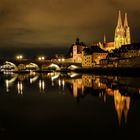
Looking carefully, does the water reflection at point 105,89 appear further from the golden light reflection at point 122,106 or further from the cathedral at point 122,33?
the cathedral at point 122,33

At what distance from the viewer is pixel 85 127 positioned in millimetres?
9242

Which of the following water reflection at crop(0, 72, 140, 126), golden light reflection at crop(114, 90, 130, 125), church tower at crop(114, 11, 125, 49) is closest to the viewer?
golden light reflection at crop(114, 90, 130, 125)

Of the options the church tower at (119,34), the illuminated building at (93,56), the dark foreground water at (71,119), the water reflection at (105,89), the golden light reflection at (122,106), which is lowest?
the dark foreground water at (71,119)

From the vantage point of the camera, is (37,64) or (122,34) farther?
(122,34)

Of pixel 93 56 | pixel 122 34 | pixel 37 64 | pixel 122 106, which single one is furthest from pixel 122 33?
pixel 122 106

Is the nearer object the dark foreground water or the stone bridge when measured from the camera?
the dark foreground water

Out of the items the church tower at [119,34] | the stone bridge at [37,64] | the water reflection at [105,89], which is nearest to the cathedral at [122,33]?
the church tower at [119,34]

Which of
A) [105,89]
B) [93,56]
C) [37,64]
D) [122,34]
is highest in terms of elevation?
[122,34]

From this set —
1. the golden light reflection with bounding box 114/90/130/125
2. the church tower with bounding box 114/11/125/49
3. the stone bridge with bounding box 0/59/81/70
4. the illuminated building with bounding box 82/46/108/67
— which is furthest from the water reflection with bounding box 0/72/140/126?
the church tower with bounding box 114/11/125/49

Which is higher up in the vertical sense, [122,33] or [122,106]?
[122,33]

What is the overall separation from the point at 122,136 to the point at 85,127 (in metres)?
1.67

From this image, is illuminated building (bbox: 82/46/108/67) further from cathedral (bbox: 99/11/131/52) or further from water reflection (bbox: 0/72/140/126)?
water reflection (bbox: 0/72/140/126)

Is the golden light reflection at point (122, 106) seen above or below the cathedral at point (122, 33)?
below

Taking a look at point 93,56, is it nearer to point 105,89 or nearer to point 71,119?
point 105,89
